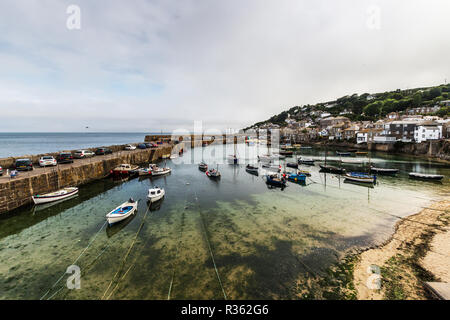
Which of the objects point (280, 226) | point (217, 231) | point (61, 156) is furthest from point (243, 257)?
point (61, 156)

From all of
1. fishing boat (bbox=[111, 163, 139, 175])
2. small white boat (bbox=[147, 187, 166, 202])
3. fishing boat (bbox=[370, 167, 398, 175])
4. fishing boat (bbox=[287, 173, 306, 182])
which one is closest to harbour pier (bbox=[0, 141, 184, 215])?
fishing boat (bbox=[111, 163, 139, 175])

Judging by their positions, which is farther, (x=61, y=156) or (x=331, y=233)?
(x=61, y=156)

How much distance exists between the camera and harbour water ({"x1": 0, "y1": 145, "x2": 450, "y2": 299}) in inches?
408

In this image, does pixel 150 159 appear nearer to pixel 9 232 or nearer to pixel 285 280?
pixel 9 232

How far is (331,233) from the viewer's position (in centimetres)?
1589

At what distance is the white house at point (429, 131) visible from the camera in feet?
190

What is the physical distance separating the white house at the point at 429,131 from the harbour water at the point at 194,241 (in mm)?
48877

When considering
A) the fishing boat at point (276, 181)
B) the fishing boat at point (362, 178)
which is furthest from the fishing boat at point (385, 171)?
the fishing boat at point (276, 181)

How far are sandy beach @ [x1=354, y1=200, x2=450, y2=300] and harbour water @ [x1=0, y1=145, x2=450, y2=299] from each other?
49.2 inches

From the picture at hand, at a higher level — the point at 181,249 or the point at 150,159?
the point at 150,159

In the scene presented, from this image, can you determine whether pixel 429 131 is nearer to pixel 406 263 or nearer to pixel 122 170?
pixel 406 263

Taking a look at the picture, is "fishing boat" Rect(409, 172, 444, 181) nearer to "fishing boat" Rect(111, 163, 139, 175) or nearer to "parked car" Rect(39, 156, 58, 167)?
"fishing boat" Rect(111, 163, 139, 175)
